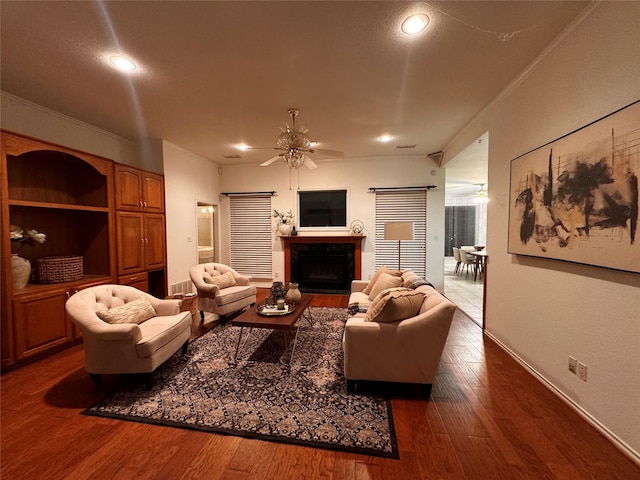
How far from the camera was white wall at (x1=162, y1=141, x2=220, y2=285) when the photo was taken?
475 cm

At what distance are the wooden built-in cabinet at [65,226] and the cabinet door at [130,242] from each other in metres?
0.01

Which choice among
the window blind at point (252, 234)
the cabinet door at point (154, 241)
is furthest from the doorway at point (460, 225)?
the cabinet door at point (154, 241)

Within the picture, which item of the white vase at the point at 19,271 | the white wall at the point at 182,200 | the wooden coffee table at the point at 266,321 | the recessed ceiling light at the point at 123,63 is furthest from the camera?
the white wall at the point at 182,200

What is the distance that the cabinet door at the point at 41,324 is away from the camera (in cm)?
262

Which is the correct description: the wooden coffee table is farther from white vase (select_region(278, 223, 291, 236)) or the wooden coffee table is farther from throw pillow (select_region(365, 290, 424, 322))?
white vase (select_region(278, 223, 291, 236))

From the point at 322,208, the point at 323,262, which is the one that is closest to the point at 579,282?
the point at 323,262

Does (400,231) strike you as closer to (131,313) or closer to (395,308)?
(395,308)

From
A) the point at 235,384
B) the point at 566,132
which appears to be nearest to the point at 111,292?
the point at 235,384

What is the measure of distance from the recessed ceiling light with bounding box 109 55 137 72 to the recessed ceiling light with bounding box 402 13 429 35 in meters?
2.42

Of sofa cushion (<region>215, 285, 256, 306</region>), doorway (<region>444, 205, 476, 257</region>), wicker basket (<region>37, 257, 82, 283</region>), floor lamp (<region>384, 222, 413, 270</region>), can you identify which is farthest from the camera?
doorway (<region>444, 205, 476, 257</region>)

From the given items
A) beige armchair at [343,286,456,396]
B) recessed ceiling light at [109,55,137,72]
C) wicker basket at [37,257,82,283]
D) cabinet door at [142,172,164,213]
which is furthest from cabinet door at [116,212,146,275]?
beige armchair at [343,286,456,396]

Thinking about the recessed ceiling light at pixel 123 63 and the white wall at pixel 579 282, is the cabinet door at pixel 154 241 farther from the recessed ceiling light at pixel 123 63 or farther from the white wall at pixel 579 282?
the white wall at pixel 579 282

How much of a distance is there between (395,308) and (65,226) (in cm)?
437

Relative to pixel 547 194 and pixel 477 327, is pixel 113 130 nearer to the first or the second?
pixel 547 194
